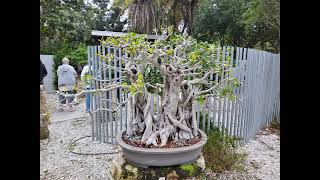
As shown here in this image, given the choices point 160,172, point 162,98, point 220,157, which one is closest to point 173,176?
point 160,172

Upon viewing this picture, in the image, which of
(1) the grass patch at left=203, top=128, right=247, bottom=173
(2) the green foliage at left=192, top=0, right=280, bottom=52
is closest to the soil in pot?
(1) the grass patch at left=203, top=128, right=247, bottom=173

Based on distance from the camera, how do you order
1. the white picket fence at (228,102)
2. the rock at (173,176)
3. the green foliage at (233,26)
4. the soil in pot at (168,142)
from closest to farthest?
1. the rock at (173,176)
2. the soil in pot at (168,142)
3. the white picket fence at (228,102)
4. the green foliage at (233,26)

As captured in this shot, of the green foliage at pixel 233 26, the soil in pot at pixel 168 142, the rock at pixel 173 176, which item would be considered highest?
the green foliage at pixel 233 26

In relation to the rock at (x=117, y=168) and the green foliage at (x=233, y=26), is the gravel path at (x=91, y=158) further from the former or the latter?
the green foliage at (x=233, y=26)

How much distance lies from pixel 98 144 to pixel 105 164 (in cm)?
94

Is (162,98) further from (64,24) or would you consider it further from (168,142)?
(64,24)

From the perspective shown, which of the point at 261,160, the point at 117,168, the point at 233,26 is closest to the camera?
the point at 117,168

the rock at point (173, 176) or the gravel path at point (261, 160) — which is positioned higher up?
the rock at point (173, 176)

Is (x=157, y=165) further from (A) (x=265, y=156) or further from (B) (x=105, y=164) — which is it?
(A) (x=265, y=156)

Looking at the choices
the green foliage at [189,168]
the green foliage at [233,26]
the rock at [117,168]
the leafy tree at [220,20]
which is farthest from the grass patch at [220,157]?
the leafy tree at [220,20]

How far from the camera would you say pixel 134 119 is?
3607mm

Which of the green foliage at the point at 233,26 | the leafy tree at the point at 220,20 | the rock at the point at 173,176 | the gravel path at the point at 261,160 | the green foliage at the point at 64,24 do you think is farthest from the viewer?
the leafy tree at the point at 220,20

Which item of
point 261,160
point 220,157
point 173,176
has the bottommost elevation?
point 261,160
